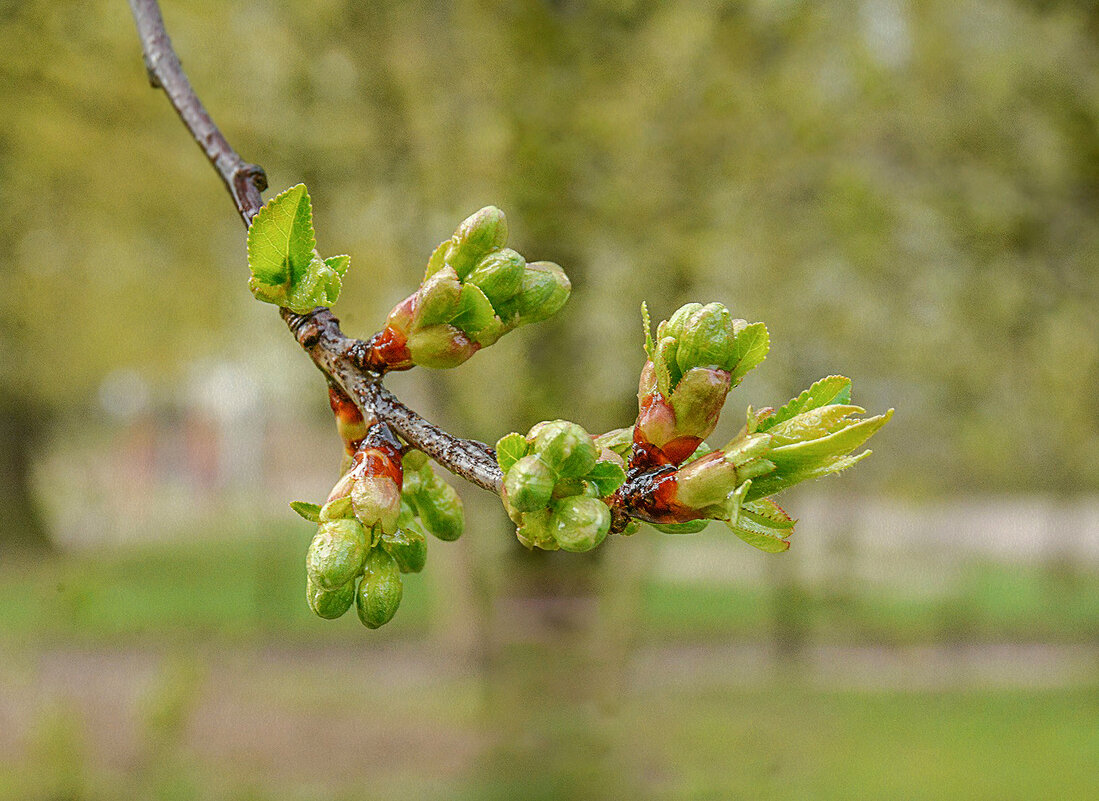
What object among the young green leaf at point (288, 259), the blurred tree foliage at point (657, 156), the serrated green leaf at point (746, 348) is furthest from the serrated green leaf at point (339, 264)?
the blurred tree foliage at point (657, 156)

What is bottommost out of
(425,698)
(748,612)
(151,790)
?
(151,790)

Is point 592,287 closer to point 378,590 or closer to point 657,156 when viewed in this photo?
point 657,156

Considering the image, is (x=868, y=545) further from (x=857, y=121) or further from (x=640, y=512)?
(x=640, y=512)

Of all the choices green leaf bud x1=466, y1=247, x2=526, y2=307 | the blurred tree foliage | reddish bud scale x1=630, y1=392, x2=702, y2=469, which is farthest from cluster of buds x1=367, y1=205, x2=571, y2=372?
the blurred tree foliage

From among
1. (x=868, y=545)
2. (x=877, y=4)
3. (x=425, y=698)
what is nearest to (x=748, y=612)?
(x=868, y=545)

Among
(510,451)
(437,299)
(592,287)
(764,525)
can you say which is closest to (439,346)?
(437,299)

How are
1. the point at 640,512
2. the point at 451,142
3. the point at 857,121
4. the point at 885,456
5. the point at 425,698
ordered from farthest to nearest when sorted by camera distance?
the point at 885,456 < the point at 425,698 < the point at 857,121 < the point at 451,142 < the point at 640,512
